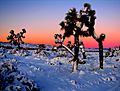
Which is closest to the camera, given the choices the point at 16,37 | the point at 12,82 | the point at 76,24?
the point at 12,82

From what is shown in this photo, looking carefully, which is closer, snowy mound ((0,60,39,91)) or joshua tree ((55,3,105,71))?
snowy mound ((0,60,39,91))

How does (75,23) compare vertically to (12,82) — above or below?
above

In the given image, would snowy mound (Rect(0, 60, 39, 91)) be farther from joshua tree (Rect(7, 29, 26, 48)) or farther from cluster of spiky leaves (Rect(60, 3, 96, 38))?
joshua tree (Rect(7, 29, 26, 48))

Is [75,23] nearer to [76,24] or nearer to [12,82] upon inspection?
[76,24]

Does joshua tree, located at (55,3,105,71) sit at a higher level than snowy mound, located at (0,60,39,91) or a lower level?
higher

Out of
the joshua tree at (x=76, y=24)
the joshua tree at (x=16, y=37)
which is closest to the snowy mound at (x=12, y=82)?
the joshua tree at (x=76, y=24)

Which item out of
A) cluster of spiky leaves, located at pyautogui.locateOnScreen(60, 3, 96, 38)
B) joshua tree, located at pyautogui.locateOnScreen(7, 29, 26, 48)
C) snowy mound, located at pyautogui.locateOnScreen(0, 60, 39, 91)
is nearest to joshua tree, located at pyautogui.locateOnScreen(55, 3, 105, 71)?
cluster of spiky leaves, located at pyautogui.locateOnScreen(60, 3, 96, 38)

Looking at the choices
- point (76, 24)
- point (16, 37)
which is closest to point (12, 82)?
point (76, 24)

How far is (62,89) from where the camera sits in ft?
49.2

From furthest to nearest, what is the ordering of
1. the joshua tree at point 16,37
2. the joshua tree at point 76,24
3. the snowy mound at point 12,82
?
the joshua tree at point 16,37 → the joshua tree at point 76,24 → the snowy mound at point 12,82

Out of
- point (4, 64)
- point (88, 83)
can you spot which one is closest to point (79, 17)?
point (88, 83)

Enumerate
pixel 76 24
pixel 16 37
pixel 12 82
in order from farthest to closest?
pixel 16 37, pixel 76 24, pixel 12 82

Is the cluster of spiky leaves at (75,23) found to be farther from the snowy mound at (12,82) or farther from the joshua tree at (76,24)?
the snowy mound at (12,82)

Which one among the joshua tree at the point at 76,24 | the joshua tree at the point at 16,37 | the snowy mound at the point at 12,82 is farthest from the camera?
the joshua tree at the point at 16,37
